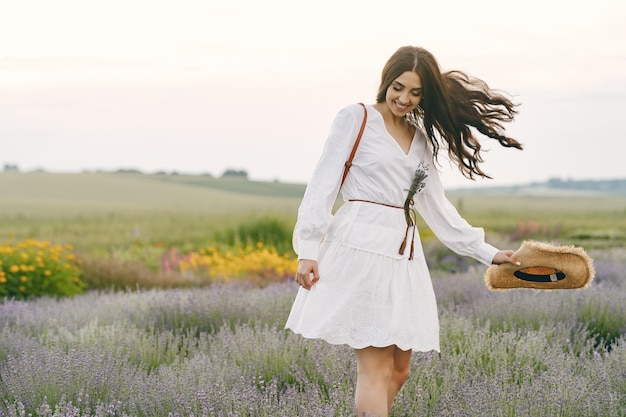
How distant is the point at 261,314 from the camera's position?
224 inches

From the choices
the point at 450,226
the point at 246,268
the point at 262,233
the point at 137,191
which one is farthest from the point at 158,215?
the point at 450,226

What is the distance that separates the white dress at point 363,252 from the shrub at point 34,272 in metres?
5.62

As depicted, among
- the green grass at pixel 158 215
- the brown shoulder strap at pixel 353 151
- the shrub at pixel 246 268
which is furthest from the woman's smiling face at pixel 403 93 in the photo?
the green grass at pixel 158 215

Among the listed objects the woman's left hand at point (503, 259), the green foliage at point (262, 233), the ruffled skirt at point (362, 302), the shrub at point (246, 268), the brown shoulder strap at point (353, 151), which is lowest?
the shrub at point (246, 268)

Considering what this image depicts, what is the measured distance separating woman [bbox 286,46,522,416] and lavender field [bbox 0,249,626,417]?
0.94ft

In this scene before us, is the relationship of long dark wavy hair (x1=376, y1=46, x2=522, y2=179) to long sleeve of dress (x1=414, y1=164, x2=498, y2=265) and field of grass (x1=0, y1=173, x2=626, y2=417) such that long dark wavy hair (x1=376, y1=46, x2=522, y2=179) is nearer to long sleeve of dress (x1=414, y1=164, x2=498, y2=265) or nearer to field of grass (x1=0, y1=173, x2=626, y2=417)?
long sleeve of dress (x1=414, y1=164, x2=498, y2=265)

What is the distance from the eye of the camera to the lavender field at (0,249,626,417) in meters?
3.34

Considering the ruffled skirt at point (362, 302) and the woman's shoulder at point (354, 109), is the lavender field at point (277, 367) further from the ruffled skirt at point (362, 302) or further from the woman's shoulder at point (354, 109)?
the woman's shoulder at point (354, 109)

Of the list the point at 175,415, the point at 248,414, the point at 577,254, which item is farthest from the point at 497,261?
the point at 175,415

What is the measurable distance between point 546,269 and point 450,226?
1.48 ft

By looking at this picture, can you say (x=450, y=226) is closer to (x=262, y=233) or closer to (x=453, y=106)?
(x=453, y=106)

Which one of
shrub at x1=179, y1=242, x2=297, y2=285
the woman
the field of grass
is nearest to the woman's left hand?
the woman

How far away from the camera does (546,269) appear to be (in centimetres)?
341

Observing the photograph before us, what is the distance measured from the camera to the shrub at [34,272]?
7.98 meters
